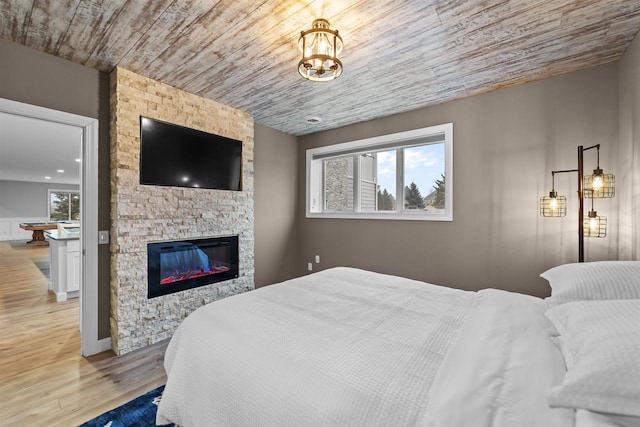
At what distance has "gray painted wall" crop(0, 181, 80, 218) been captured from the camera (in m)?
10.0

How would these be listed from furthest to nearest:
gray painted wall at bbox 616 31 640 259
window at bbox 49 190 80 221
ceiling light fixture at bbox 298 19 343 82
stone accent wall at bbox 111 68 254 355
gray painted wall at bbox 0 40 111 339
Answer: window at bbox 49 190 80 221, stone accent wall at bbox 111 68 254 355, gray painted wall at bbox 0 40 111 339, gray painted wall at bbox 616 31 640 259, ceiling light fixture at bbox 298 19 343 82

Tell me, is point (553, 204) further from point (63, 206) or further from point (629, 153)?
point (63, 206)

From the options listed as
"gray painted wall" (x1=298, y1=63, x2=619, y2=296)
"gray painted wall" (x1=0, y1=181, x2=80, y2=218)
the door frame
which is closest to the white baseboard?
the door frame

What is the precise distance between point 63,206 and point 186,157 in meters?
12.1

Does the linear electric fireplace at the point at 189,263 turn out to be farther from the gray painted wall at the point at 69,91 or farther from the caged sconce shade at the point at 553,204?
the caged sconce shade at the point at 553,204

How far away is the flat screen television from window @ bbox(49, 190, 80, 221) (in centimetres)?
1147

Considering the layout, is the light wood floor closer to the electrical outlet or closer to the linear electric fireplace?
the linear electric fireplace

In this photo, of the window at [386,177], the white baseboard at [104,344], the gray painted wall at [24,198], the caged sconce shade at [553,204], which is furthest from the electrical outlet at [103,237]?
the gray painted wall at [24,198]

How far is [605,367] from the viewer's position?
0.69 metres

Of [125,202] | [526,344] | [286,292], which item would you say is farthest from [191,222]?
[526,344]

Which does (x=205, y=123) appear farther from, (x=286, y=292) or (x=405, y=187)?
(x=405, y=187)

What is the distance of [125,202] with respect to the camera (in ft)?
8.50

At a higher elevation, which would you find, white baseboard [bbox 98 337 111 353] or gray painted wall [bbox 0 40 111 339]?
gray painted wall [bbox 0 40 111 339]

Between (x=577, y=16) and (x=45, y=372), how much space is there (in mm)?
4654
